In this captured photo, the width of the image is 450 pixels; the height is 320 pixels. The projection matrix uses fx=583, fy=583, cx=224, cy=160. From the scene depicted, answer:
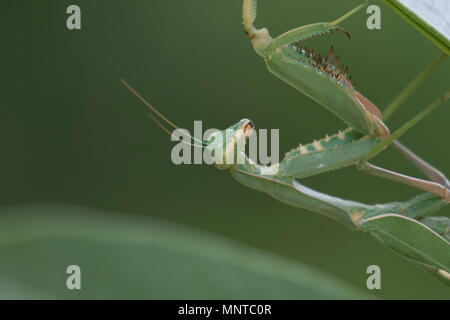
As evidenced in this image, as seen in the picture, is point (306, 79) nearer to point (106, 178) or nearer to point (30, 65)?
point (106, 178)

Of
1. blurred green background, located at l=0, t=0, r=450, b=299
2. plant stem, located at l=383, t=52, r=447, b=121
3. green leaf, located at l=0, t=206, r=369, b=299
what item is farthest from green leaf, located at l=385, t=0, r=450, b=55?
blurred green background, located at l=0, t=0, r=450, b=299

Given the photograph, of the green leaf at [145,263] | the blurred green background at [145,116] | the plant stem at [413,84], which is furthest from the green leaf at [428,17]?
the blurred green background at [145,116]

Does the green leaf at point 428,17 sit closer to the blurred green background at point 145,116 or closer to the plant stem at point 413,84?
the plant stem at point 413,84

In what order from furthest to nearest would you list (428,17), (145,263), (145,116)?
(145,116)
(145,263)
(428,17)

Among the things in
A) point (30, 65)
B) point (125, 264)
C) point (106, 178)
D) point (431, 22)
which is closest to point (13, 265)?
point (125, 264)

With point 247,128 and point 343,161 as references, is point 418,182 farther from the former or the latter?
point 247,128

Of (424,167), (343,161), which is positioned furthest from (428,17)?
(424,167)
